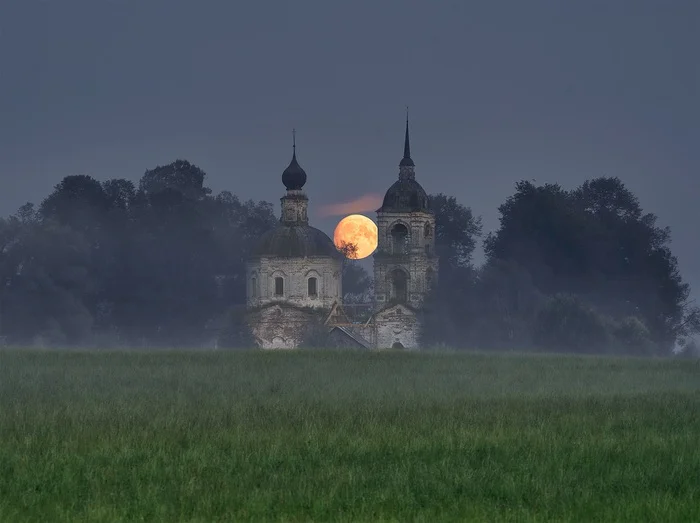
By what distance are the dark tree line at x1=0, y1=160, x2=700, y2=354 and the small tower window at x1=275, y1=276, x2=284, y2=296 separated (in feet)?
9.38

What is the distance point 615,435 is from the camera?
2425cm

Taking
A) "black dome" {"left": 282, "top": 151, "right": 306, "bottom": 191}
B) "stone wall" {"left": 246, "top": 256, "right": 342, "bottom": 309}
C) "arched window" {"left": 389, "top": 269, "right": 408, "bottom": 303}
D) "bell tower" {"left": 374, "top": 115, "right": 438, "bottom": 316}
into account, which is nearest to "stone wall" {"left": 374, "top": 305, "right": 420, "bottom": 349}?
"bell tower" {"left": 374, "top": 115, "right": 438, "bottom": 316}

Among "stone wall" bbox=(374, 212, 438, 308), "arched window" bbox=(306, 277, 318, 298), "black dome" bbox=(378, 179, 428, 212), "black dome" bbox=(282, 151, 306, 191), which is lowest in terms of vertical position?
"arched window" bbox=(306, 277, 318, 298)

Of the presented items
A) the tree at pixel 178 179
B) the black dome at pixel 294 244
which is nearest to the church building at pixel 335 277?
the black dome at pixel 294 244

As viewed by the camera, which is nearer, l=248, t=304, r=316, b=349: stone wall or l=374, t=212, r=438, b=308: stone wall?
l=248, t=304, r=316, b=349: stone wall

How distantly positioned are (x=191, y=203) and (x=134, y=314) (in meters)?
11.4

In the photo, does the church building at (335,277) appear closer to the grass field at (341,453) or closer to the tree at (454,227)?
the tree at (454,227)

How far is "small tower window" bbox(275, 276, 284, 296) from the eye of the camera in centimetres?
10175

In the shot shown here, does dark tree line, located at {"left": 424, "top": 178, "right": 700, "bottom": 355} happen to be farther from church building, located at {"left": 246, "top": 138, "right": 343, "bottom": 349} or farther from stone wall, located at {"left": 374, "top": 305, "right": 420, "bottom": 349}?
church building, located at {"left": 246, "top": 138, "right": 343, "bottom": 349}

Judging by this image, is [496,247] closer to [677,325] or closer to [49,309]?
[677,325]

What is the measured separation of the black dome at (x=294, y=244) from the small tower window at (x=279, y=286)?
1.50 meters

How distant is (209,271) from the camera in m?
108

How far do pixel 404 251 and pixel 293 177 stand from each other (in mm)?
9636

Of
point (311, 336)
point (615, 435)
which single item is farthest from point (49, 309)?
point (615, 435)
